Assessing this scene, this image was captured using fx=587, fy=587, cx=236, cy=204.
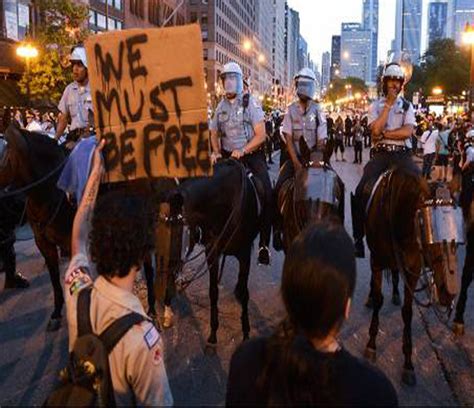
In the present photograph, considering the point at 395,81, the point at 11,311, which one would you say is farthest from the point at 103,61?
the point at 11,311

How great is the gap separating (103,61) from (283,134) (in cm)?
359

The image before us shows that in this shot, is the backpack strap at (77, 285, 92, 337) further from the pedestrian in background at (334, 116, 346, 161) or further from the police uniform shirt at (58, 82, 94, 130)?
the pedestrian in background at (334, 116, 346, 161)

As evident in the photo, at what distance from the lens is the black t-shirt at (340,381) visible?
6.15 ft

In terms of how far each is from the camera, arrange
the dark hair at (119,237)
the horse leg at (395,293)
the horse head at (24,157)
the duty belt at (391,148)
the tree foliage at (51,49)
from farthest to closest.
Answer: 1. the tree foliage at (51,49)
2. the horse leg at (395,293)
3. the duty belt at (391,148)
4. the horse head at (24,157)
5. the dark hair at (119,237)

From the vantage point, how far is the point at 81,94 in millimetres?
7484

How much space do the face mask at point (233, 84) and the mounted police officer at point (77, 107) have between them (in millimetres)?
1742

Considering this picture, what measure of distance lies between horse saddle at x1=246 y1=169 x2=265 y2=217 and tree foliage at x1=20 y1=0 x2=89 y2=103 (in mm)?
26119

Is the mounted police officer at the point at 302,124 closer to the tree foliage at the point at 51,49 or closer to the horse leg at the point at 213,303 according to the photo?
the horse leg at the point at 213,303

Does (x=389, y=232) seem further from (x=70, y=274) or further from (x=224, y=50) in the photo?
(x=224, y=50)

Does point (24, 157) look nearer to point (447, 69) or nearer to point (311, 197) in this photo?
point (311, 197)

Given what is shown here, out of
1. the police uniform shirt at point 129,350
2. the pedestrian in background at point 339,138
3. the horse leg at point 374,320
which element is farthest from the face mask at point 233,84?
the pedestrian in background at point 339,138

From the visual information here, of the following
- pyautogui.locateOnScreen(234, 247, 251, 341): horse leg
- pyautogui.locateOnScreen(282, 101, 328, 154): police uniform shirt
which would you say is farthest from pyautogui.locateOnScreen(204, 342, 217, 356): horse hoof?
pyautogui.locateOnScreen(282, 101, 328, 154): police uniform shirt

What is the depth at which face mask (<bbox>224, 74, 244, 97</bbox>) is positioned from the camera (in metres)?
7.09

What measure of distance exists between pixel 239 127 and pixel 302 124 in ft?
2.73
